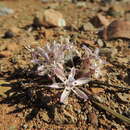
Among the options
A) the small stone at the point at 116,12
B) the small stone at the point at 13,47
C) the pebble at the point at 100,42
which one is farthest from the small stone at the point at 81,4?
the small stone at the point at 13,47

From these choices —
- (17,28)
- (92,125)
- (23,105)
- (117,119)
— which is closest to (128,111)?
(117,119)

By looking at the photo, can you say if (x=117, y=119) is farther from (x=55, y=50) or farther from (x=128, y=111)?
(x=55, y=50)

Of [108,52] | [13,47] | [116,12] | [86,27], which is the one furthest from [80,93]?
[116,12]

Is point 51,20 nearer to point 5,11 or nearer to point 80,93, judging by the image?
point 5,11

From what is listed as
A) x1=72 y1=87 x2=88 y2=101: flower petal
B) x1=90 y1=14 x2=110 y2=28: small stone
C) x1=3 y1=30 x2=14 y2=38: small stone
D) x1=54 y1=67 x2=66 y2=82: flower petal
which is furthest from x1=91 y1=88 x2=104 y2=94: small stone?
x1=3 y1=30 x2=14 y2=38: small stone

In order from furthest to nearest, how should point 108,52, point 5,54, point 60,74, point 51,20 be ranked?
point 51,20 → point 5,54 → point 108,52 → point 60,74

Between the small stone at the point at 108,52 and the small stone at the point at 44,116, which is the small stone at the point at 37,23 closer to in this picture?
the small stone at the point at 108,52

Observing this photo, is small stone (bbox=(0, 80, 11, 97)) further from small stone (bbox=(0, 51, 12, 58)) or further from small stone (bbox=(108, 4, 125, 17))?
small stone (bbox=(108, 4, 125, 17))

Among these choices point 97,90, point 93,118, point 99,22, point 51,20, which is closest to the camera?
point 93,118
